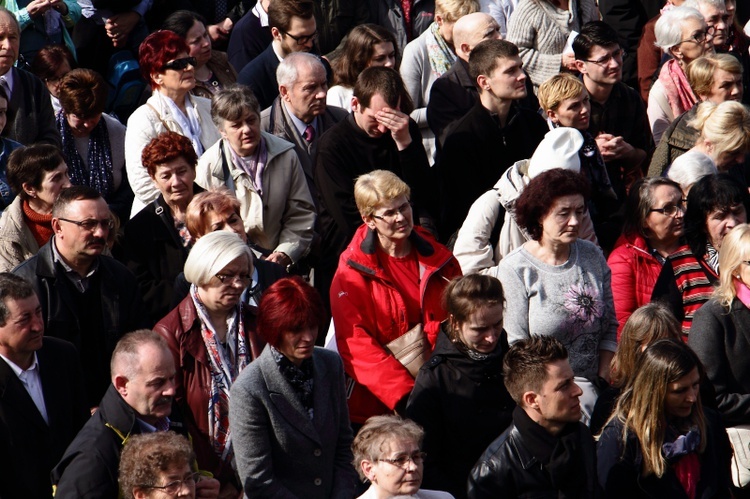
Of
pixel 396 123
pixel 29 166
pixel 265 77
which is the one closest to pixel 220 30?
pixel 265 77

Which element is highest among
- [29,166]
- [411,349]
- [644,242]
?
[29,166]

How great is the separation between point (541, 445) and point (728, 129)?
11.5ft

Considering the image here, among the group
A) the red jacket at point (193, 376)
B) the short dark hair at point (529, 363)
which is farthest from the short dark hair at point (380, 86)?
the short dark hair at point (529, 363)

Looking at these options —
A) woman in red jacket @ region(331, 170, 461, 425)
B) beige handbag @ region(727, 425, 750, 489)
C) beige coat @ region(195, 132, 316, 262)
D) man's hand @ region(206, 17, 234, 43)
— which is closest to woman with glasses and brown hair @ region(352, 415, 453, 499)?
woman in red jacket @ region(331, 170, 461, 425)

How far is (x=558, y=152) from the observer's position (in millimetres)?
7469

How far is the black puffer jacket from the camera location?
6.18 meters

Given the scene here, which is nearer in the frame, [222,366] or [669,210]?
[222,366]

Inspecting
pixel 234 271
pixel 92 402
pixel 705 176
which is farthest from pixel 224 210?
pixel 705 176

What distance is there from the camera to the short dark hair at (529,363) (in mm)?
5723

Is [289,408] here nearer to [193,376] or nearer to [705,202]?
[193,376]

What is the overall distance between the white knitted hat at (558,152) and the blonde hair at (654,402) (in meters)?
1.68

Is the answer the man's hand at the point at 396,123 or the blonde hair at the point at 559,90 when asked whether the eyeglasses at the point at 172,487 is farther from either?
the blonde hair at the point at 559,90

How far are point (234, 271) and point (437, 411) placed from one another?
3.99ft

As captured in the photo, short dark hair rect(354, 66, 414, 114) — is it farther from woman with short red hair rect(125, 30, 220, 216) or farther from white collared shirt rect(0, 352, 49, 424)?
white collared shirt rect(0, 352, 49, 424)
